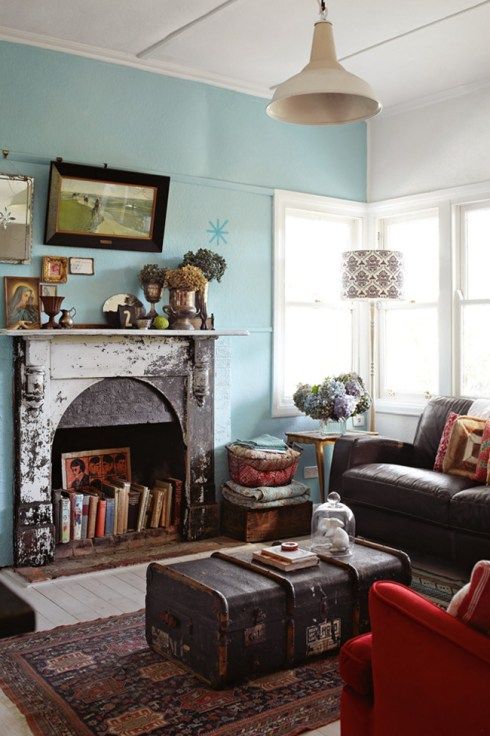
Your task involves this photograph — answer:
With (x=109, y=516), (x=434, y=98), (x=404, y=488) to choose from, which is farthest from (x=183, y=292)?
(x=434, y=98)

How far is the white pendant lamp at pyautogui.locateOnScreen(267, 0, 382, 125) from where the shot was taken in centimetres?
268

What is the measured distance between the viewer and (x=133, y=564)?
4578 millimetres

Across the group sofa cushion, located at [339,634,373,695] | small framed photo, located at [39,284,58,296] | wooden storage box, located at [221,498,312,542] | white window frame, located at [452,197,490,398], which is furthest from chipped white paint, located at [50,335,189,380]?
sofa cushion, located at [339,634,373,695]

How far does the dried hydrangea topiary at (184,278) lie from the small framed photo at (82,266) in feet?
1.55

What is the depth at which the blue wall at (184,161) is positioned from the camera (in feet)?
15.1

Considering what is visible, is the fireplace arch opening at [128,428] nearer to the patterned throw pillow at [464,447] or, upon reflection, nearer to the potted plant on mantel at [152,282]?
the potted plant on mantel at [152,282]

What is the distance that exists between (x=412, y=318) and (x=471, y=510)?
2240 millimetres

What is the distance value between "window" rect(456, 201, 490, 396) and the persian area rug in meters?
2.83

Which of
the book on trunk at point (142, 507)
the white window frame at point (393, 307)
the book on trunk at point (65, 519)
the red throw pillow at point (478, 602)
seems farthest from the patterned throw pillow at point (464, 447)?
the red throw pillow at point (478, 602)

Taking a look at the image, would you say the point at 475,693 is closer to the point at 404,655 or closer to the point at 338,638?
the point at 404,655

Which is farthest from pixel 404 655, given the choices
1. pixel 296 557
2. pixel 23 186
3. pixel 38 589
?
pixel 23 186

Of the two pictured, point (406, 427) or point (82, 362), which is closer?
point (82, 362)

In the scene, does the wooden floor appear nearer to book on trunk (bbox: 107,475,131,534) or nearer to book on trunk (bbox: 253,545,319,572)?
book on trunk (bbox: 107,475,131,534)

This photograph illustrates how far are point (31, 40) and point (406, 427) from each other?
3600 millimetres
